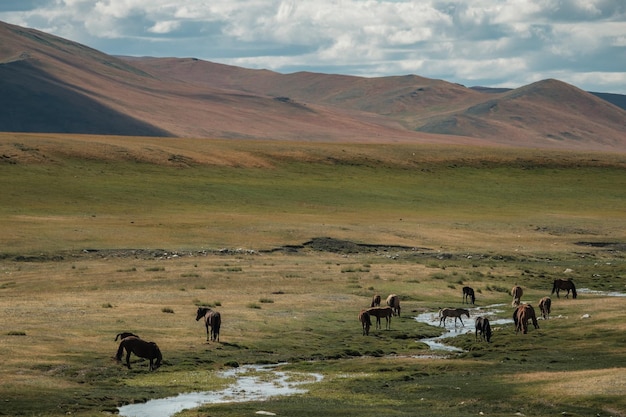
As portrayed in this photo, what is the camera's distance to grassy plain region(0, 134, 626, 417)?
3253 centimetres

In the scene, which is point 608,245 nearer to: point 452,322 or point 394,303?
point 452,322

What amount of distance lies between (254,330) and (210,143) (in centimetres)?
10436

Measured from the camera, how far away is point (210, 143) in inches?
5778

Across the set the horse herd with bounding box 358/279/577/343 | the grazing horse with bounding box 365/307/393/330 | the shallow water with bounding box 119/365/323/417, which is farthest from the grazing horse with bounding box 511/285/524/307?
the shallow water with bounding box 119/365/323/417

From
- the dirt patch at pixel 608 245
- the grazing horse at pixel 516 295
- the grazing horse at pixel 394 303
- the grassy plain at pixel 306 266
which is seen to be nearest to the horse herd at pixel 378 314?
the grazing horse at pixel 394 303

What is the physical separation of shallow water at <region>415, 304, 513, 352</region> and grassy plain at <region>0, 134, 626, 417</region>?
0.74 metres

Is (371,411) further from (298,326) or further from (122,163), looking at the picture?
(122,163)

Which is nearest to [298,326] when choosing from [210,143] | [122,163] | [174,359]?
[174,359]

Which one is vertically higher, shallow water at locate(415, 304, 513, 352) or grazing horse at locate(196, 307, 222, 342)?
grazing horse at locate(196, 307, 222, 342)

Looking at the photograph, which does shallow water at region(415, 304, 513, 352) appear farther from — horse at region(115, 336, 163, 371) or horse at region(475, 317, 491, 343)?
horse at region(115, 336, 163, 371)

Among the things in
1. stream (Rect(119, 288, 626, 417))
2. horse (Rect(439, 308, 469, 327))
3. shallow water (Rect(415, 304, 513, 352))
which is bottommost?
shallow water (Rect(415, 304, 513, 352))

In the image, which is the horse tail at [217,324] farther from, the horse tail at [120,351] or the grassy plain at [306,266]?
the horse tail at [120,351]

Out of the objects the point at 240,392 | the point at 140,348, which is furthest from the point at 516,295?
the point at 240,392

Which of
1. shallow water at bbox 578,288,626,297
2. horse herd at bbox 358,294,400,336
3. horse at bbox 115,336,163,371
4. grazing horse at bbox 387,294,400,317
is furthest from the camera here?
shallow water at bbox 578,288,626,297
